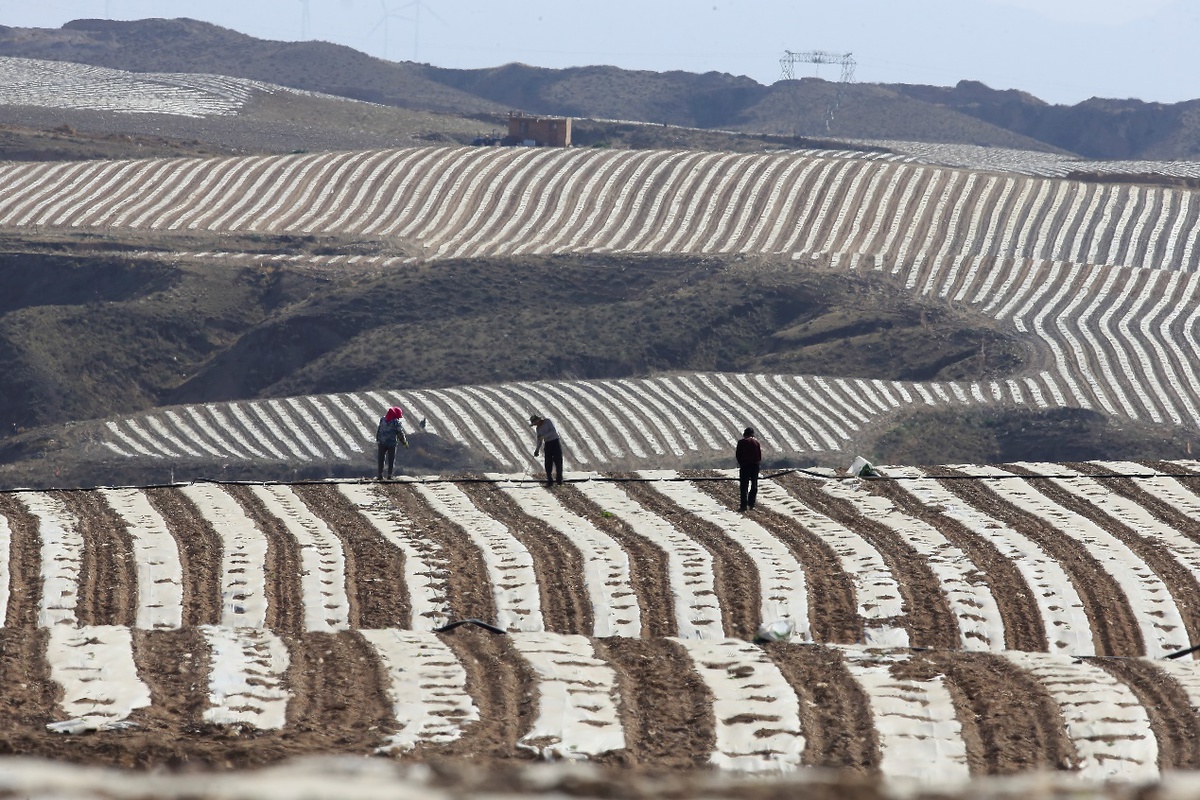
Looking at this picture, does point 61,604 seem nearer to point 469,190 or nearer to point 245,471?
point 245,471

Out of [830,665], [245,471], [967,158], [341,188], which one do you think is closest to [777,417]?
[245,471]

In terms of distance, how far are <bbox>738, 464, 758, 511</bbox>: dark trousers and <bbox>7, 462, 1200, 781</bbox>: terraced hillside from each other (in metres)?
0.21

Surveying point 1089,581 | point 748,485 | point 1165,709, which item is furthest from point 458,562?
point 1165,709

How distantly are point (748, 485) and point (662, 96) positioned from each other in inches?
4700

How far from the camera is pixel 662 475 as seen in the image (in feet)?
57.9

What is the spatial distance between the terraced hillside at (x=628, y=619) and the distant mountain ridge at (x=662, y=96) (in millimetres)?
96207

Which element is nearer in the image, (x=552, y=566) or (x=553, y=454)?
(x=552, y=566)

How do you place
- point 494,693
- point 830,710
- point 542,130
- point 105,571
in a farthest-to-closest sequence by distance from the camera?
point 542,130 → point 105,571 → point 494,693 → point 830,710

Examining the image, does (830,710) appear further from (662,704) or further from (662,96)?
(662,96)

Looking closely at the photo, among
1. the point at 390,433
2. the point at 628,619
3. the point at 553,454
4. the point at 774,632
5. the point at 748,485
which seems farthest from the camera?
the point at 390,433

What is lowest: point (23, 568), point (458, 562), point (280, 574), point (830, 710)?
point (23, 568)

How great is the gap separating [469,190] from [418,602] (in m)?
40.7

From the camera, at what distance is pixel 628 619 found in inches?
442

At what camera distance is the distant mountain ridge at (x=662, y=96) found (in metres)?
112
